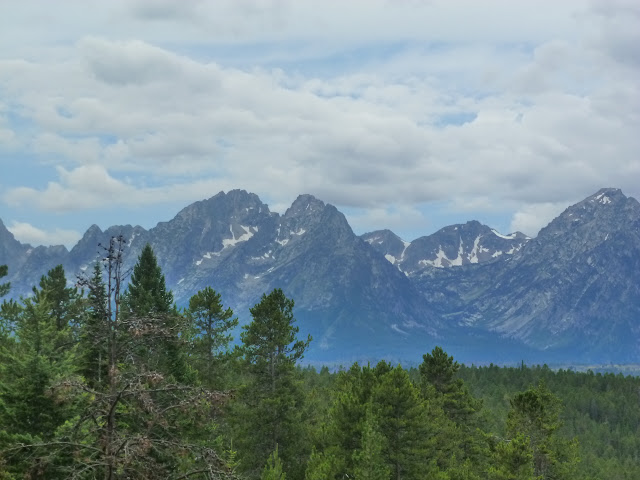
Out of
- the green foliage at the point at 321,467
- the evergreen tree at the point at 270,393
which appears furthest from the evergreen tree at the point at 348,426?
the evergreen tree at the point at 270,393

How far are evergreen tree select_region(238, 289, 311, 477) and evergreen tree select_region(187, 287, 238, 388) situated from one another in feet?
33.4

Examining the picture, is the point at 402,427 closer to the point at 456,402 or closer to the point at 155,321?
the point at 456,402

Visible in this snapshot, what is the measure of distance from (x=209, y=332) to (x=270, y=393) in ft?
41.0

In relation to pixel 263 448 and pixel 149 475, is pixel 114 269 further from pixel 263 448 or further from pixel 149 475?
pixel 263 448

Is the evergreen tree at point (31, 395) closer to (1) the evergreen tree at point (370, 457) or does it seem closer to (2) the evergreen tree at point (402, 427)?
(1) the evergreen tree at point (370, 457)

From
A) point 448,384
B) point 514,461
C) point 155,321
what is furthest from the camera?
point 448,384

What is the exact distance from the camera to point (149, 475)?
1383 centimetres

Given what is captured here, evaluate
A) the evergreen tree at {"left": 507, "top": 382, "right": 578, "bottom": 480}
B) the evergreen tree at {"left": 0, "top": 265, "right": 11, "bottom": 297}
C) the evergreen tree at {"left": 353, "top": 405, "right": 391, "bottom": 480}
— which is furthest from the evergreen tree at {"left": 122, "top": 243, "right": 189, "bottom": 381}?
the evergreen tree at {"left": 507, "top": 382, "right": 578, "bottom": 480}

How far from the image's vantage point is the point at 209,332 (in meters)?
54.1

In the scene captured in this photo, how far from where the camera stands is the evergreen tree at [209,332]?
53625mm

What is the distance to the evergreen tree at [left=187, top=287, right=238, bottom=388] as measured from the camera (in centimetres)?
5362

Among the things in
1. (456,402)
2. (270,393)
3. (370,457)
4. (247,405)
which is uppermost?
(270,393)

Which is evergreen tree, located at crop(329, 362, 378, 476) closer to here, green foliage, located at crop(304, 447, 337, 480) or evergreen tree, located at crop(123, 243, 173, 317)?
green foliage, located at crop(304, 447, 337, 480)

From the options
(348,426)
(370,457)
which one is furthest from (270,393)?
(370,457)
